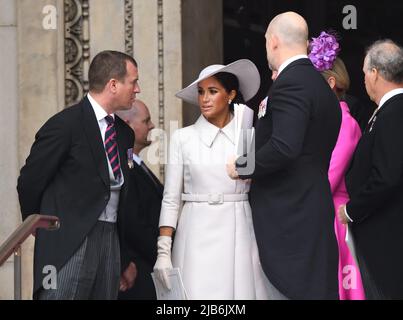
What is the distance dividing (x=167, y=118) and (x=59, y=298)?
2.70 meters

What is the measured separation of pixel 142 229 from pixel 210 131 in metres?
0.82

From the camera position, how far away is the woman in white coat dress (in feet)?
29.3

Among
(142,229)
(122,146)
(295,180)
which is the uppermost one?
(122,146)

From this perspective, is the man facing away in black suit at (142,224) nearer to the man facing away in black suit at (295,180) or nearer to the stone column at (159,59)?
the stone column at (159,59)

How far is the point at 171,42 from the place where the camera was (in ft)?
35.9

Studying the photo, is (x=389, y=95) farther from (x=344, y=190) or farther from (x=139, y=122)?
(x=139, y=122)

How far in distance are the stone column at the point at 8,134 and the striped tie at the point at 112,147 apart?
2312mm

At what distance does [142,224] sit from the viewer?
30.9ft

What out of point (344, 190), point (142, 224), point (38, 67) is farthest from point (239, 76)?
point (38, 67)

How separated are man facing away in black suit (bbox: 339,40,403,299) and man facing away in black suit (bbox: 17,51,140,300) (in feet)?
4.77

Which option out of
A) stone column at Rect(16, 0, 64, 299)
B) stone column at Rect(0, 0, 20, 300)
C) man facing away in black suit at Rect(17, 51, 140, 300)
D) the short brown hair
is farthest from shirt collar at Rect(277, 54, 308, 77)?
stone column at Rect(0, 0, 20, 300)

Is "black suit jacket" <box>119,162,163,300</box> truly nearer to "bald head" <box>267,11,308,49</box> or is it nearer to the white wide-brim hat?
the white wide-brim hat

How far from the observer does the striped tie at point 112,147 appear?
887 cm

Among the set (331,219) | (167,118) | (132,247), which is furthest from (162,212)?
(167,118)
